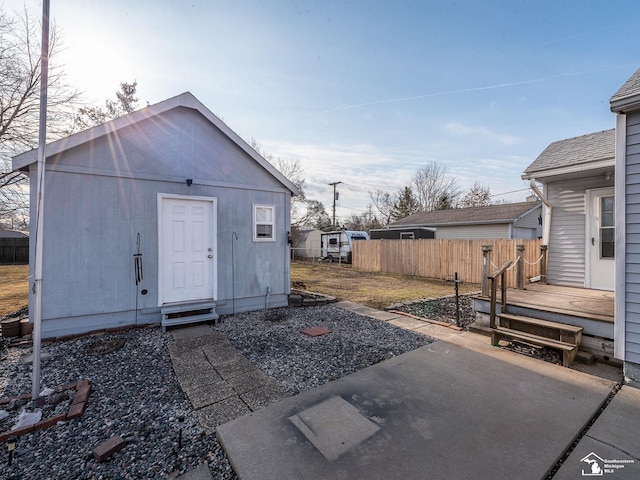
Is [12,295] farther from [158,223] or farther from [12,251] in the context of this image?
[12,251]

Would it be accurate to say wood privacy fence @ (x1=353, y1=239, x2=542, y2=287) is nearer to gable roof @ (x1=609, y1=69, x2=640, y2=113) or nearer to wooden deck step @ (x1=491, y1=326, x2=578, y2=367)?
wooden deck step @ (x1=491, y1=326, x2=578, y2=367)

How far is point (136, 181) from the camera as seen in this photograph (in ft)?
16.8

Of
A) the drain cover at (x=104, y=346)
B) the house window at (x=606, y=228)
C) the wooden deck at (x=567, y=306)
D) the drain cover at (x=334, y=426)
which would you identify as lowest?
the drain cover at (x=104, y=346)

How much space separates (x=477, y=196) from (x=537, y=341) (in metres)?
26.3

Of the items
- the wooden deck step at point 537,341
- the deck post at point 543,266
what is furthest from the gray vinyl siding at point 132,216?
the deck post at point 543,266

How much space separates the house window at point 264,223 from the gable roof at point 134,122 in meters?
0.76

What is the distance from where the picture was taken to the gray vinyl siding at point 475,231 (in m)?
14.7

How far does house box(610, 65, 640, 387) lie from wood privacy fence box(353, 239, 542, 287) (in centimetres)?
601

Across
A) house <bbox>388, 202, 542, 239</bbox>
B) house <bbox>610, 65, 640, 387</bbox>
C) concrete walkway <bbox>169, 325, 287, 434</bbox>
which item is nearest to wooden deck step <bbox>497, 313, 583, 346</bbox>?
house <bbox>610, 65, 640, 387</bbox>

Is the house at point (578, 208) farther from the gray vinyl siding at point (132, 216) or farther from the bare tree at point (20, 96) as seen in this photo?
the bare tree at point (20, 96)

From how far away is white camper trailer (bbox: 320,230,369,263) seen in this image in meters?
19.4

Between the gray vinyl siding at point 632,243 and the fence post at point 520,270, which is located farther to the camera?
the fence post at point 520,270

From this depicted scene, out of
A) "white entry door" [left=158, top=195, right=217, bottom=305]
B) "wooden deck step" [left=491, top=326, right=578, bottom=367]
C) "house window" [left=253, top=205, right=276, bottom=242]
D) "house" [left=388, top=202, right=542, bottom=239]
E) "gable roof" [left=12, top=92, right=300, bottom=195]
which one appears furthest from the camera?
"house" [left=388, top=202, right=542, bottom=239]

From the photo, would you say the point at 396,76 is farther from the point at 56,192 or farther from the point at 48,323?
the point at 48,323
